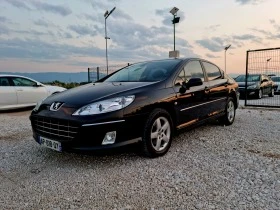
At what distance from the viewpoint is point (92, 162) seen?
12.6ft

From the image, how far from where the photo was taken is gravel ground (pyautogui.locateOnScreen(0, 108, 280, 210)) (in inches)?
107

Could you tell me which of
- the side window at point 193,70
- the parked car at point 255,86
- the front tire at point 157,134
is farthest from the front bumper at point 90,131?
the parked car at point 255,86

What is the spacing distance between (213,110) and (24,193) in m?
3.73

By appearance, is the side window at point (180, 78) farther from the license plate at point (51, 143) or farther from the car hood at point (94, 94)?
the license plate at point (51, 143)

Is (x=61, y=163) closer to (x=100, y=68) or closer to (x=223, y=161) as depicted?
(x=223, y=161)

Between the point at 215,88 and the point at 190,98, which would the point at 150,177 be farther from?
the point at 215,88

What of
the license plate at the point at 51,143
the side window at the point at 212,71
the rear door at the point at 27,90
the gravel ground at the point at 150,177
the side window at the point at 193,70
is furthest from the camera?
the rear door at the point at 27,90

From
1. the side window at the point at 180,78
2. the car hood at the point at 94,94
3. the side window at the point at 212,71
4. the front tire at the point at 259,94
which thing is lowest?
the front tire at the point at 259,94

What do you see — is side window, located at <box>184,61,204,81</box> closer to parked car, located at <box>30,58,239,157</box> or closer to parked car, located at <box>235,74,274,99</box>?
parked car, located at <box>30,58,239,157</box>

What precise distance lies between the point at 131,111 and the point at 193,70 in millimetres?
1870

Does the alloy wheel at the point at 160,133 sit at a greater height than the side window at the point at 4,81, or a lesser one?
lesser

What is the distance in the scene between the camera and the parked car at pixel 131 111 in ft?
11.2

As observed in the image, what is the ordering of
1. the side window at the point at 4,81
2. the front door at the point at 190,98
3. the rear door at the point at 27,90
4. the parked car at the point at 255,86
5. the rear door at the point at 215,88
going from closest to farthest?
the front door at the point at 190,98 < the rear door at the point at 215,88 < the side window at the point at 4,81 < the rear door at the point at 27,90 < the parked car at the point at 255,86

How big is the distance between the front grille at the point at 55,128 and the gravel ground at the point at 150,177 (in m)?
0.43
